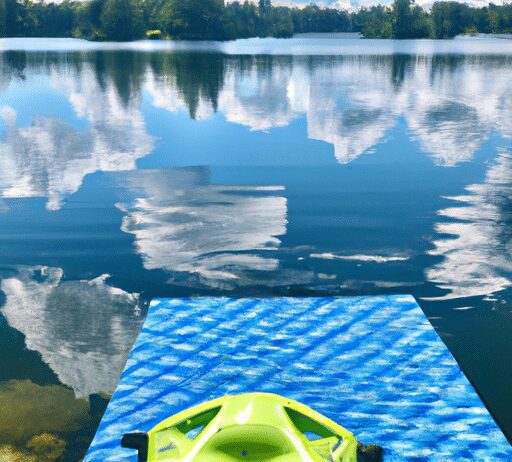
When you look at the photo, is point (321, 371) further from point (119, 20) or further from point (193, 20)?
point (193, 20)

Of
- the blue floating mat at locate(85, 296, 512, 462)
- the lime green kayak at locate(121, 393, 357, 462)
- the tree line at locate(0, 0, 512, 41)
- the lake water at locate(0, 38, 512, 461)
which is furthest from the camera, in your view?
the tree line at locate(0, 0, 512, 41)

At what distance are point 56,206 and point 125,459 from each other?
8.13 m

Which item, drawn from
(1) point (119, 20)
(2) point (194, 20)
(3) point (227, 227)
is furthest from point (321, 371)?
(2) point (194, 20)

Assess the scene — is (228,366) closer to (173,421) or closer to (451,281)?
(173,421)

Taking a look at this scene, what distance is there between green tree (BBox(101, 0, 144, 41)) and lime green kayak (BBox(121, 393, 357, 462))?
427ft

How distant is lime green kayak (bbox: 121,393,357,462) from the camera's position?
161 inches

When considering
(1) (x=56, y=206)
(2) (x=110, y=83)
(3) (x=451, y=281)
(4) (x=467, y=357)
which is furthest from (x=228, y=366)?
(2) (x=110, y=83)

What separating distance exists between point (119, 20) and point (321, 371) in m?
129

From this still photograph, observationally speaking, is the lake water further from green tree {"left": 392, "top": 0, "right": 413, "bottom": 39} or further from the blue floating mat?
green tree {"left": 392, "top": 0, "right": 413, "bottom": 39}

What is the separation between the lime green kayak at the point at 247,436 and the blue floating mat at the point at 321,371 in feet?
2.34

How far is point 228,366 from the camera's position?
20.5ft

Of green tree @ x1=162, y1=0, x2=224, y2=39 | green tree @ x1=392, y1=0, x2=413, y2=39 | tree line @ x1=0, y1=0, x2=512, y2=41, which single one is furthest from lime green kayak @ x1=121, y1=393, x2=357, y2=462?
green tree @ x1=392, y1=0, x2=413, y2=39

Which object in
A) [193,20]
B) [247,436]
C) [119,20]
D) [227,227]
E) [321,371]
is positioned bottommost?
[321,371]

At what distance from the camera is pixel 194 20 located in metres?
134
